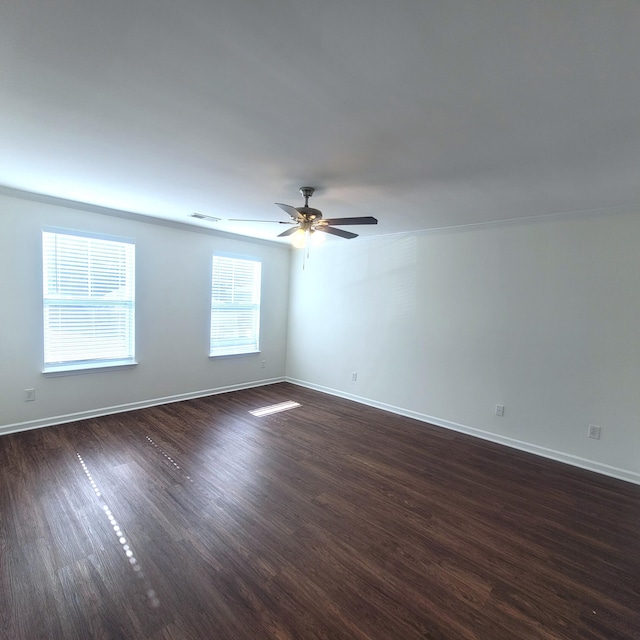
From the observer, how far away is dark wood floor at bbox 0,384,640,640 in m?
1.56

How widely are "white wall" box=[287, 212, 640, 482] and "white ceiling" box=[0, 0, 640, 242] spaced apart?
708 millimetres

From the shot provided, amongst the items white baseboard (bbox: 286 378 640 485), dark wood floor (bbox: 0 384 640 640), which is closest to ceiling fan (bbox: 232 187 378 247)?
dark wood floor (bbox: 0 384 640 640)

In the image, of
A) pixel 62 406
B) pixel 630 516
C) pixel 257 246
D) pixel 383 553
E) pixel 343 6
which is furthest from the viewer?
pixel 257 246

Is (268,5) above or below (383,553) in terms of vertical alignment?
above

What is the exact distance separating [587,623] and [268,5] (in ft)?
A: 9.92

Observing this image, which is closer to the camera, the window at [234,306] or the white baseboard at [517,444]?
the white baseboard at [517,444]

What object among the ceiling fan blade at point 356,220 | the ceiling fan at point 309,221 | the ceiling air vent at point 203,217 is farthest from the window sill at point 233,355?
the ceiling fan blade at point 356,220

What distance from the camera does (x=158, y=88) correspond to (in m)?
1.55

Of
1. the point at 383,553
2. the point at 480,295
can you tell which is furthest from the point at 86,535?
the point at 480,295

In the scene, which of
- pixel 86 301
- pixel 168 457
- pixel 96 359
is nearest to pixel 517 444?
pixel 168 457

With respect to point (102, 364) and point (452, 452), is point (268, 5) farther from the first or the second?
point (102, 364)

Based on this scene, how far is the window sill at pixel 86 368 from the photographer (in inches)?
140

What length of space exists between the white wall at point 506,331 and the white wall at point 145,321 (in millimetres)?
1321

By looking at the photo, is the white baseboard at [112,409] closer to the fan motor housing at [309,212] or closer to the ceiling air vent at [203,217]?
the ceiling air vent at [203,217]
